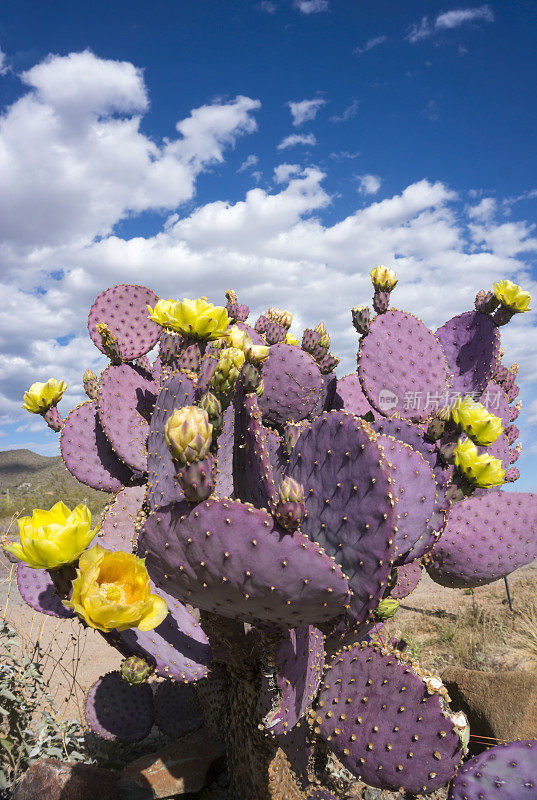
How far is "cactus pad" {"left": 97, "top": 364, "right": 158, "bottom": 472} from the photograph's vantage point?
2502mm

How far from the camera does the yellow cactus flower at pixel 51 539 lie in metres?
1.07

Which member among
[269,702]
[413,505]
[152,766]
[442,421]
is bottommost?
[152,766]

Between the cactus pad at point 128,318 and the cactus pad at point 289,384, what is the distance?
0.85 metres

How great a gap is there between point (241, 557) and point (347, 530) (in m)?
0.42

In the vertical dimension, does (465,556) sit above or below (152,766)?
above

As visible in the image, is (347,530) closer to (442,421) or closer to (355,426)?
(355,426)

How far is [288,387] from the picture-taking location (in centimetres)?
248

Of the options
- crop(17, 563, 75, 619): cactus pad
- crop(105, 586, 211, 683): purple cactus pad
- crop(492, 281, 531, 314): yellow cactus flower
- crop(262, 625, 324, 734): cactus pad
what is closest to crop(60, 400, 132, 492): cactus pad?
crop(17, 563, 75, 619): cactus pad

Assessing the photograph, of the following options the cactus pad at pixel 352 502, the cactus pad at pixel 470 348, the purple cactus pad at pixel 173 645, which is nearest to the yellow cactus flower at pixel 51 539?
the purple cactus pad at pixel 173 645

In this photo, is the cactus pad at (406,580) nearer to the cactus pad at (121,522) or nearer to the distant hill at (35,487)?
the cactus pad at (121,522)

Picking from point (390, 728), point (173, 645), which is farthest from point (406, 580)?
point (173, 645)

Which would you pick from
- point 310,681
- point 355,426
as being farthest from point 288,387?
point 310,681

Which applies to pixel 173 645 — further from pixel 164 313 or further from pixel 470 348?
pixel 470 348

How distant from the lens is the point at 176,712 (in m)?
2.68
